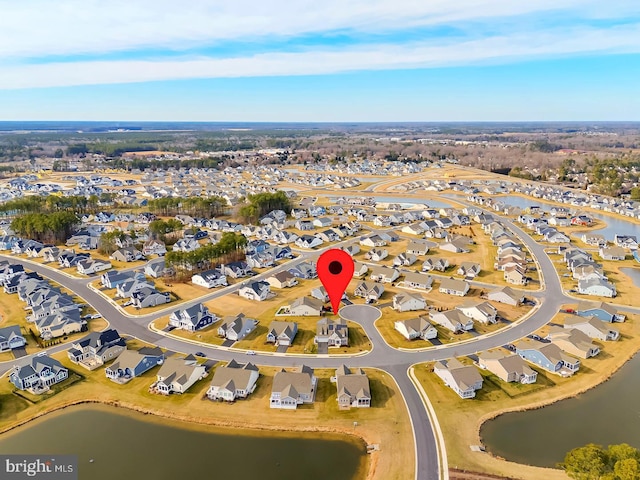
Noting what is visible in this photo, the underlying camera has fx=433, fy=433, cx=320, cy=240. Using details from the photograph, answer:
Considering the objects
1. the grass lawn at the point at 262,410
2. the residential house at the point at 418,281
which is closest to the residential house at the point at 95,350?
the grass lawn at the point at 262,410

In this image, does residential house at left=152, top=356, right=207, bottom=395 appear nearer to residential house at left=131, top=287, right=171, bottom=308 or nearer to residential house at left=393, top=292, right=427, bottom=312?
residential house at left=131, top=287, right=171, bottom=308


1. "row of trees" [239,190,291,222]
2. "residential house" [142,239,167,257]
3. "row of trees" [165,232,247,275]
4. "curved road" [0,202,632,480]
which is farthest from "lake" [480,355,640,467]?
"row of trees" [239,190,291,222]

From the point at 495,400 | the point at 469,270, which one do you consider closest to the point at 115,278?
the point at 495,400

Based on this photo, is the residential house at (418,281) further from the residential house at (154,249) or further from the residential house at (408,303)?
the residential house at (154,249)

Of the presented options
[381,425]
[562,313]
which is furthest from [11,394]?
[562,313]

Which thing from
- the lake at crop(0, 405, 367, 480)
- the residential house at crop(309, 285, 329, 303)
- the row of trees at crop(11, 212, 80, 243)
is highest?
the row of trees at crop(11, 212, 80, 243)

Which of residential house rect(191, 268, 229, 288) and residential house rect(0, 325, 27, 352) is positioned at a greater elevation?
residential house rect(191, 268, 229, 288)
